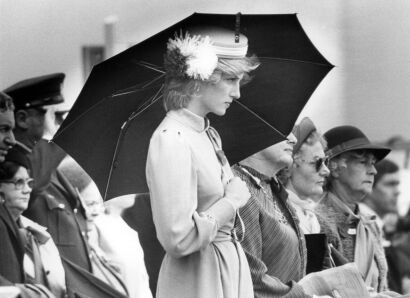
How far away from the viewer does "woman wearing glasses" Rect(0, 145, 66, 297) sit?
8.11m

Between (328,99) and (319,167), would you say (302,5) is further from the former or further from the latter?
(319,167)

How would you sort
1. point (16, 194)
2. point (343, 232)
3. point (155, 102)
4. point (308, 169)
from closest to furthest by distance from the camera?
point (155, 102), point (16, 194), point (308, 169), point (343, 232)

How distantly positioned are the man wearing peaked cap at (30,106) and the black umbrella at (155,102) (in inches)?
81.8

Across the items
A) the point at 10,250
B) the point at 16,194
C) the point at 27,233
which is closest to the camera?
the point at 10,250

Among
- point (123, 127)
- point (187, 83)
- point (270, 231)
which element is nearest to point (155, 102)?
point (123, 127)

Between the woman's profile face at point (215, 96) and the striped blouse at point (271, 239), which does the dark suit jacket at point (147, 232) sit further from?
the woman's profile face at point (215, 96)

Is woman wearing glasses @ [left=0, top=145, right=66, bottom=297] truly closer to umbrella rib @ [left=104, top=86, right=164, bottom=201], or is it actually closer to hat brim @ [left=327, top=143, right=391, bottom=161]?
umbrella rib @ [left=104, top=86, right=164, bottom=201]

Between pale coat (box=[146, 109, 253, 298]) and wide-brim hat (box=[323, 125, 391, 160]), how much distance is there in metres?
3.29

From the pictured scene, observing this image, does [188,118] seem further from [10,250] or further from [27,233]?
[27,233]

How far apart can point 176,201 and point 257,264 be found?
807 mm

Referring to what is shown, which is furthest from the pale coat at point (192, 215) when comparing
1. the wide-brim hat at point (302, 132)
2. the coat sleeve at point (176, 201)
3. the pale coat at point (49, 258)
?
the wide-brim hat at point (302, 132)

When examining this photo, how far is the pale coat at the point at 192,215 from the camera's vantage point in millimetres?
5777

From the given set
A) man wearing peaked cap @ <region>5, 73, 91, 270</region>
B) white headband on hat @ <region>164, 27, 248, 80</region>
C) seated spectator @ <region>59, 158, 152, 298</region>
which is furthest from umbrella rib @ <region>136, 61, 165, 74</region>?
seated spectator @ <region>59, 158, 152, 298</region>

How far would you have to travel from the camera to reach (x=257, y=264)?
6.45 meters
